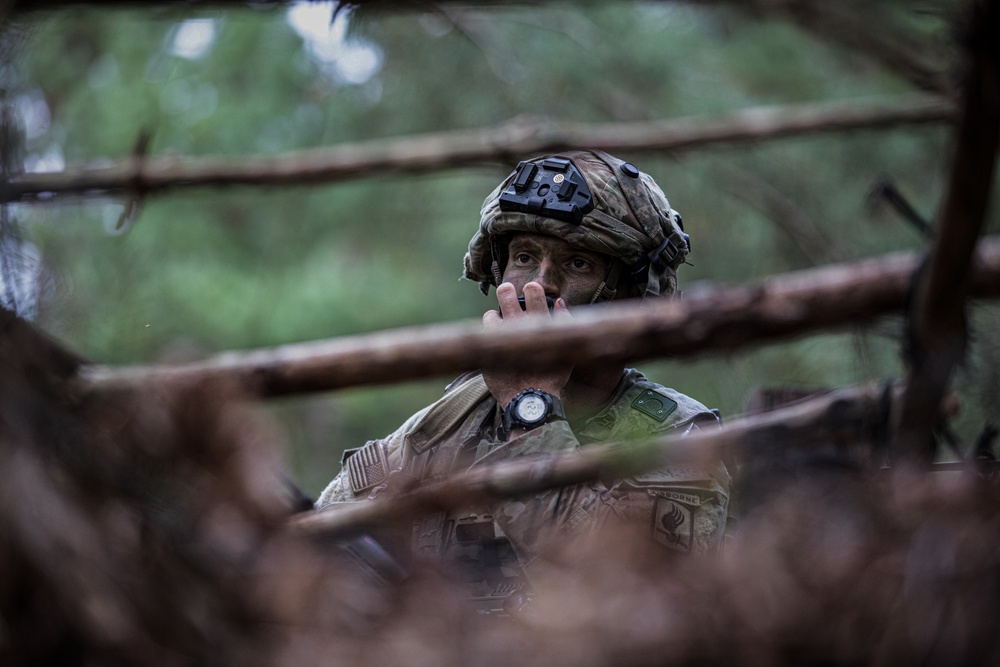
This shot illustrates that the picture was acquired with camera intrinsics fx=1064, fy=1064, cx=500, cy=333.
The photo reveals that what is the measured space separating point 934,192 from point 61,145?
6797 mm

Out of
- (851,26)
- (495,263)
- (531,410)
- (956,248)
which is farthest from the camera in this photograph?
(851,26)

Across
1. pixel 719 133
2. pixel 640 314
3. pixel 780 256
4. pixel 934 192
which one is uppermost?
pixel 640 314

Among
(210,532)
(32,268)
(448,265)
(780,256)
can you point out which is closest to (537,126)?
(32,268)

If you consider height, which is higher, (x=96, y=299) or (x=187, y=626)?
(x=187, y=626)

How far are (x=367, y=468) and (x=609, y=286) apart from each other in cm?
106

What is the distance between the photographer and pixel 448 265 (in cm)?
1109

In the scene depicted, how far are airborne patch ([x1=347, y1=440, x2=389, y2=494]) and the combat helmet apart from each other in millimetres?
861

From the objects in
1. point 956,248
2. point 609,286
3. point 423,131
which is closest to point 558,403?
point 609,286

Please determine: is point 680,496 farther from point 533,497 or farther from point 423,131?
point 423,131

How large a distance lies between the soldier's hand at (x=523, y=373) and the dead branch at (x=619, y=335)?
1.73m

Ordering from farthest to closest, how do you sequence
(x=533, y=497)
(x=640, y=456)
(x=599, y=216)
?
1. (x=599, y=216)
2. (x=533, y=497)
3. (x=640, y=456)

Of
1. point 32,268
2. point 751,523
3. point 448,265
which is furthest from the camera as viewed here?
point 448,265

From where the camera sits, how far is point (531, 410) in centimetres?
329

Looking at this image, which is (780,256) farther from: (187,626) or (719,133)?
(187,626)
